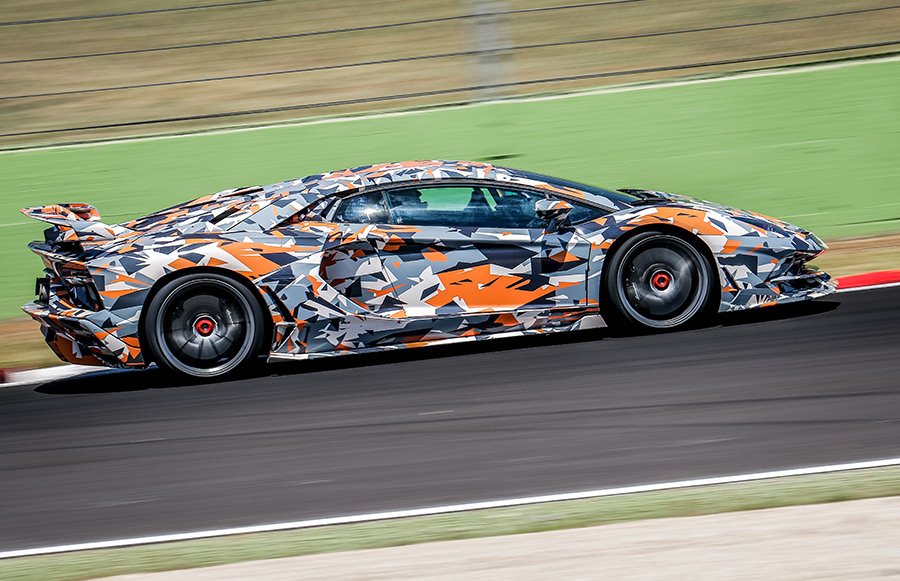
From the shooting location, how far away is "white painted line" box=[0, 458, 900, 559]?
15.0ft

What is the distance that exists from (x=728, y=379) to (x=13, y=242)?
21.2ft

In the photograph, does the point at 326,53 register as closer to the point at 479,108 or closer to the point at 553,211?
the point at 479,108

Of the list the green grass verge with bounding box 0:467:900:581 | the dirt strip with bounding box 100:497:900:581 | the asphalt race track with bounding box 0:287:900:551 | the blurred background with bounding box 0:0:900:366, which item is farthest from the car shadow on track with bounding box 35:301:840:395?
the dirt strip with bounding box 100:497:900:581

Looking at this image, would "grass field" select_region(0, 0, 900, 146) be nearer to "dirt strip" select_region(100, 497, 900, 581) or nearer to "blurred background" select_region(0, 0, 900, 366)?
"blurred background" select_region(0, 0, 900, 366)

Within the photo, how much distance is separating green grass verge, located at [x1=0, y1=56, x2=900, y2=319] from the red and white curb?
151cm

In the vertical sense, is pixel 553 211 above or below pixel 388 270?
above

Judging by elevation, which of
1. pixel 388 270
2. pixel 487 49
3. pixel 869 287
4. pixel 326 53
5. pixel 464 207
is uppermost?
pixel 326 53

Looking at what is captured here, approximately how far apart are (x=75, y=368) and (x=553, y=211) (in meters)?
3.67

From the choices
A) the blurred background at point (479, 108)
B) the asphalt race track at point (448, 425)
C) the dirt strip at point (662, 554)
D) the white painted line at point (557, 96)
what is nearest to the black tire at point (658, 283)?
the asphalt race track at point (448, 425)

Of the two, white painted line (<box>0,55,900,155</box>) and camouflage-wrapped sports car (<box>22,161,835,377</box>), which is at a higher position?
white painted line (<box>0,55,900,155</box>)

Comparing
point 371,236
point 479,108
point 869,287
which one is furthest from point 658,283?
point 479,108

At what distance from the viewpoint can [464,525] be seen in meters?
4.38

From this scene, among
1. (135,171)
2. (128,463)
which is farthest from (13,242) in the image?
(128,463)

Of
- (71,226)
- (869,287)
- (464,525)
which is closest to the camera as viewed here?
(464,525)
